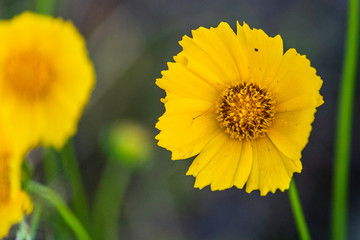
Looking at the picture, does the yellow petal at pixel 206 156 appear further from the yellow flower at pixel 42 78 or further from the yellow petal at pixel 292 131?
the yellow flower at pixel 42 78

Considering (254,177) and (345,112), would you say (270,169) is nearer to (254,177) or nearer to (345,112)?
(254,177)

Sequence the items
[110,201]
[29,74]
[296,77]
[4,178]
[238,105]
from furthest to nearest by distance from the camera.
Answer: [110,201] → [29,74] → [4,178] → [238,105] → [296,77]

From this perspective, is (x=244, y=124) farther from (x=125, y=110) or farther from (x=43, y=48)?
(x=125, y=110)

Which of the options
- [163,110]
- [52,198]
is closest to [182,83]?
[52,198]

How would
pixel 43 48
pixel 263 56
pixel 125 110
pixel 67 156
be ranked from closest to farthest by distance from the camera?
pixel 263 56
pixel 43 48
pixel 67 156
pixel 125 110

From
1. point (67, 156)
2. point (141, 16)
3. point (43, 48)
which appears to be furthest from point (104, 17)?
point (43, 48)

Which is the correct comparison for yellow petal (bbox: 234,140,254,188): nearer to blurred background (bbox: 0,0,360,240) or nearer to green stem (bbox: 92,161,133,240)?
blurred background (bbox: 0,0,360,240)
